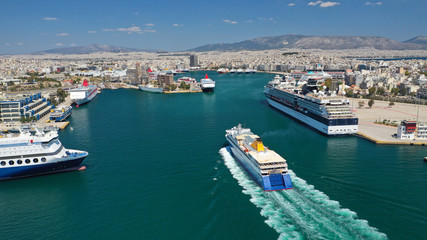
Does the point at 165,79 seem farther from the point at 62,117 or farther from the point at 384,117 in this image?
the point at 384,117

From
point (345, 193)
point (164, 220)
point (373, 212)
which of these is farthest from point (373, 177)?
point (164, 220)

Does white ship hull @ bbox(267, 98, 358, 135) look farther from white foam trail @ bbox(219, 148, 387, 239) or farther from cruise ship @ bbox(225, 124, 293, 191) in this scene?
white foam trail @ bbox(219, 148, 387, 239)

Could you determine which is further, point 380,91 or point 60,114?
point 380,91

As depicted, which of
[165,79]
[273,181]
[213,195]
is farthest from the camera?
[165,79]

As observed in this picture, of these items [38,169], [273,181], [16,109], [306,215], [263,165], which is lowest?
[306,215]

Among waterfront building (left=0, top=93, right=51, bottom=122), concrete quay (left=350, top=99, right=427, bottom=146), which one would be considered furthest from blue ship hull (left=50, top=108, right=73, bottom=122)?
concrete quay (left=350, top=99, right=427, bottom=146)

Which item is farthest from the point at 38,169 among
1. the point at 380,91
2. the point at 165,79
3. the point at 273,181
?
the point at 165,79

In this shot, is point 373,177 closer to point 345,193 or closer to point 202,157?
point 345,193
